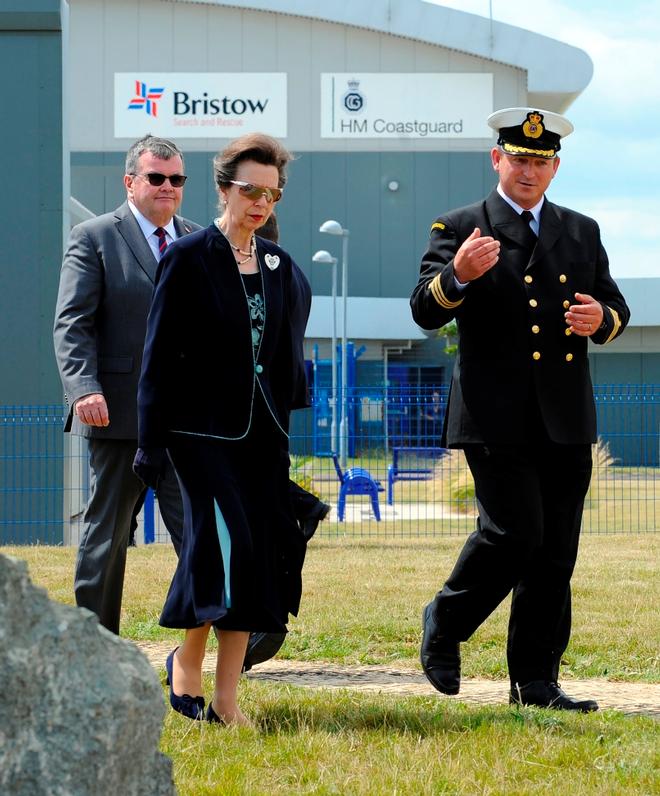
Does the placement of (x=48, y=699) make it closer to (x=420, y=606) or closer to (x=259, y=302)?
(x=259, y=302)

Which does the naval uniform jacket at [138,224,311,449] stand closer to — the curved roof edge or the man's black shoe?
the man's black shoe

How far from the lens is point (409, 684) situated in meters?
5.85

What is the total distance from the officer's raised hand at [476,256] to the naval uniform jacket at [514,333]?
0.08 metres

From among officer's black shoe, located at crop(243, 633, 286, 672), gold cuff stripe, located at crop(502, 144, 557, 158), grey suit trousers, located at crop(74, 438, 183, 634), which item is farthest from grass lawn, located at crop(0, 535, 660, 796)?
gold cuff stripe, located at crop(502, 144, 557, 158)

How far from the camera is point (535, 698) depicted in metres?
5.05

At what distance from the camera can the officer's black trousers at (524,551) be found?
488 cm

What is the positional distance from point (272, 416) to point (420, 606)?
3.96 meters

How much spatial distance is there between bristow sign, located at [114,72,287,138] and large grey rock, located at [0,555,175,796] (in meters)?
41.6

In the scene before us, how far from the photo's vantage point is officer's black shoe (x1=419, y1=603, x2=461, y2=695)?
5.09 m

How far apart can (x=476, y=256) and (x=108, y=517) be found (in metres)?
1.83

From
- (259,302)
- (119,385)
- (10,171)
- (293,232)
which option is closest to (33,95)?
(10,171)

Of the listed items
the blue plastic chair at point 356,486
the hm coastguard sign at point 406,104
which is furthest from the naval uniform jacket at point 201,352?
the hm coastguard sign at point 406,104

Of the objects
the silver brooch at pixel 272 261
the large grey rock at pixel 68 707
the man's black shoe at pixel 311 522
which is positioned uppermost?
the silver brooch at pixel 272 261

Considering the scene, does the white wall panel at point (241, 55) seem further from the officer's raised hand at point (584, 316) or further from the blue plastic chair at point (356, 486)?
the officer's raised hand at point (584, 316)
